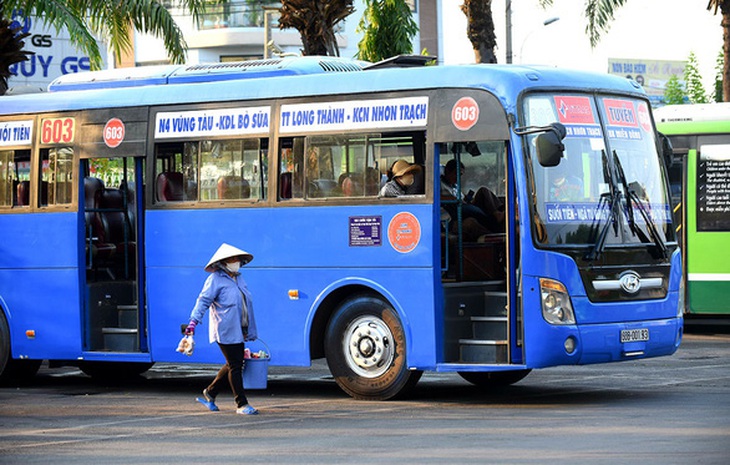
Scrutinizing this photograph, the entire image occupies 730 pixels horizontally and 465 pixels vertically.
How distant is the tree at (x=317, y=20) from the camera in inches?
1013

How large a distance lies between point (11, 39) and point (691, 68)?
43.7m

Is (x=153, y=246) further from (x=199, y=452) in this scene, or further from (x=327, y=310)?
(x=199, y=452)

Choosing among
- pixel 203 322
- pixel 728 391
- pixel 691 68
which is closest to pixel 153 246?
pixel 203 322

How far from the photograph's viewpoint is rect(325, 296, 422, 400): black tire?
48.1 feet

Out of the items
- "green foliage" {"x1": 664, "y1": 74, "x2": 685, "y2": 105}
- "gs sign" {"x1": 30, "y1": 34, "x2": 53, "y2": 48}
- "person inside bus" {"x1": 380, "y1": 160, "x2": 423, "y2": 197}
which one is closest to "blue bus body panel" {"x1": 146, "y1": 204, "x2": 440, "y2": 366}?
"person inside bus" {"x1": 380, "y1": 160, "x2": 423, "y2": 197}

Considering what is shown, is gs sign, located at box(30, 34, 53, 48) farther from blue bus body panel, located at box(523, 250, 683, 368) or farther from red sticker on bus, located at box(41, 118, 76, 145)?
blue bus body panel, located at box(523, 250, 683, 368)

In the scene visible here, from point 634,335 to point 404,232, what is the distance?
226 cm

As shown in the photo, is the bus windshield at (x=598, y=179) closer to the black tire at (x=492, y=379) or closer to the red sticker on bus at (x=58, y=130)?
the black tire at (x=492, y=379)

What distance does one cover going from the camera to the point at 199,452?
1142 centimetres

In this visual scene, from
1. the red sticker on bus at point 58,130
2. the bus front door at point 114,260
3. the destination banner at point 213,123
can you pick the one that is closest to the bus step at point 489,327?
the destination banner at point 213,123

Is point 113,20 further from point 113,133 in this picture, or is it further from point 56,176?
point 113,133

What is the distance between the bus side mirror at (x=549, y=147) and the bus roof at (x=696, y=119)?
10126mm

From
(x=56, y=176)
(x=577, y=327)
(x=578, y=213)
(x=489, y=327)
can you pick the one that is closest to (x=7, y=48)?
(x=56, y=176)

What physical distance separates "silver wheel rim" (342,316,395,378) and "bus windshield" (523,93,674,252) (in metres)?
1.85
